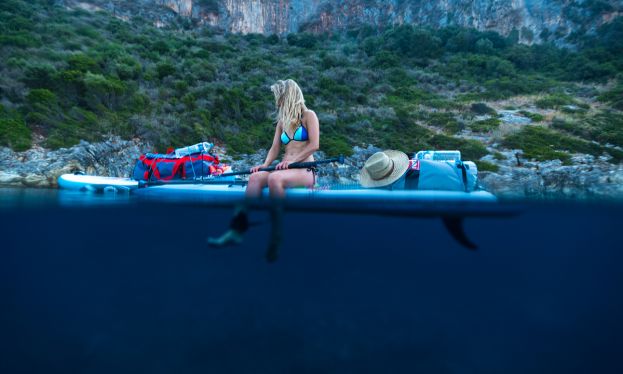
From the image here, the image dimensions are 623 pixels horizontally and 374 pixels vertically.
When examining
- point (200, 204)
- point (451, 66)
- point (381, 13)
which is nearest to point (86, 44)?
point (200, 204)

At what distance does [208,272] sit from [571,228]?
7079mm

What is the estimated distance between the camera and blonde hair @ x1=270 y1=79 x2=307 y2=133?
4996 mm

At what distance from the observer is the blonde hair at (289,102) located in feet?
16.4

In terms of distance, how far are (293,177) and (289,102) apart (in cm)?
90

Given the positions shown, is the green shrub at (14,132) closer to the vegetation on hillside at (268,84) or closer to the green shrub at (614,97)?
the vegetation on hillside at (268,84)

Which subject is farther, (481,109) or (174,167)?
(481,109)

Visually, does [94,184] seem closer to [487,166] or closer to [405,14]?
[487,166]

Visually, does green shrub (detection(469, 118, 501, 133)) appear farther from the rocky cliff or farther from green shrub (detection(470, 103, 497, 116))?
the rocky cliff

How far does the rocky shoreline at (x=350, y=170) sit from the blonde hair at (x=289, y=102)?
3.29 m

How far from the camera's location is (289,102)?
5.04 m

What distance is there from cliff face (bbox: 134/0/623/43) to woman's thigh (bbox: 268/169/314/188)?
105 feet

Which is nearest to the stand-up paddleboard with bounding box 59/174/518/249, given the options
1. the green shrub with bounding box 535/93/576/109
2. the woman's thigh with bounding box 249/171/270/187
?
the woman's thigh with bounding box 249/171/270/187

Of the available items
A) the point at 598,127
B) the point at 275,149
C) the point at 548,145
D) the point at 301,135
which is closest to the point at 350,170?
the point at 275,149

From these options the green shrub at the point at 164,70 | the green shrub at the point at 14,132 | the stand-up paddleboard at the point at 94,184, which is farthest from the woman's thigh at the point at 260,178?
the green shrub at the point at 164,70
